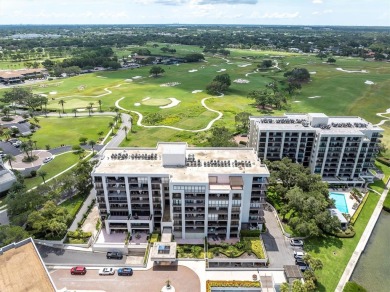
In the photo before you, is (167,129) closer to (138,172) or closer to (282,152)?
(282,152)

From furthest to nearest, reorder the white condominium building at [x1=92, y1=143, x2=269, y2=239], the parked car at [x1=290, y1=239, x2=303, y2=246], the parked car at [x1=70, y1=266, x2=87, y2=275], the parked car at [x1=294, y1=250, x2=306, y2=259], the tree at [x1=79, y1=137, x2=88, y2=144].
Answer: the tree at [x1=79, y1=137, x2=88, y2=144] → the parked car at [x1=290, y1=239, x2=303, y2=246] → the white condominium building at [x1=92, y1=143, x2=269, y2=239] → the parked car at [x1=294, y1=250, x2=306, y2=259] → the parked car at [x1=70, y1=266, x2=87, y2=275]

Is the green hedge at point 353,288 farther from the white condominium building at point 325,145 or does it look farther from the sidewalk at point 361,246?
the white condominium building at point 325,145

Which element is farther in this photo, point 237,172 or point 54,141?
point 54,141

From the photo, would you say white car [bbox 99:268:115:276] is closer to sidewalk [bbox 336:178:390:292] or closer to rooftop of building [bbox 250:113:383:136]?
sidewalk [bbox 336:178:390:292]

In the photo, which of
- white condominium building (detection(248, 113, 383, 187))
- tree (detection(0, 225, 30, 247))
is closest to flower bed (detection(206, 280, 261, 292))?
tree (detection(0, 225, 30, 247))

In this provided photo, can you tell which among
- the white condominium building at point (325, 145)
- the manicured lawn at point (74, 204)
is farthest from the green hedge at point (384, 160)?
the manicured lawn at point (74, 204)

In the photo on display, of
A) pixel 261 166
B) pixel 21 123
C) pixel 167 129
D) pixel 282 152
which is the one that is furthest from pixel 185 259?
pixel 21 123
